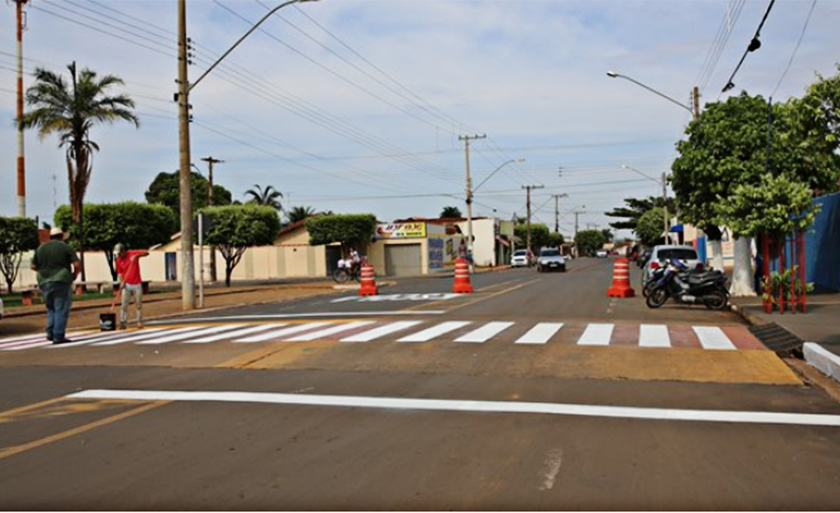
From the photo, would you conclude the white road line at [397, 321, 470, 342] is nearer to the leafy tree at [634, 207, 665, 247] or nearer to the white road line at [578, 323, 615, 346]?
the white road line at [578, 323, 615, 346]

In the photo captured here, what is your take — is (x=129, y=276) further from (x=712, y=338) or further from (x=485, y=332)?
(x=712, y=338)

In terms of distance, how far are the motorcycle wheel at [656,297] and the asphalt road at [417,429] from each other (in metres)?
7.50

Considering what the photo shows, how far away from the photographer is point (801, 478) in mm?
5324

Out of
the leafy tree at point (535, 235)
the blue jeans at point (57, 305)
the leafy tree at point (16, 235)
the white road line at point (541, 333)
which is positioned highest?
the leafy tree at point (535, 235)

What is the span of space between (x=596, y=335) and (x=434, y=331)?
9.38 feet

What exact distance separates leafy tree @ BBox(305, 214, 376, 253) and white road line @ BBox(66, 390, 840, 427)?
48373 millimetres

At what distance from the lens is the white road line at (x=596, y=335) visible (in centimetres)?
1212

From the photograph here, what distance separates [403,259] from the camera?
2429 inches

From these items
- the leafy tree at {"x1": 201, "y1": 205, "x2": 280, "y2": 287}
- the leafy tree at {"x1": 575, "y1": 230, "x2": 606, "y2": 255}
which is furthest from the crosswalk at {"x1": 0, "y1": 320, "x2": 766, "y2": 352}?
the leafy tree at {"x1": 575, "y1": 230, "x2": 606, "y2": 255}

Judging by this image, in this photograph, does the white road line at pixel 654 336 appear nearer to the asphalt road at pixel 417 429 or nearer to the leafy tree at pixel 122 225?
the asphalt road at pixel 417 429

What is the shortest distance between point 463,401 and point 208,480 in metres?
3.23

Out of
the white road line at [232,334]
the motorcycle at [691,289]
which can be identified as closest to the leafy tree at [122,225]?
the white road line at [232,334]

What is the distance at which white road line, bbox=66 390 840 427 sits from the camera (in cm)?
714

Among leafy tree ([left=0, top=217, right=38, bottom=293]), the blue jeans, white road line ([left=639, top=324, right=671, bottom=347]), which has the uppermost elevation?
leafy tree ([left=0, top=217, right=38, bottom=293])
